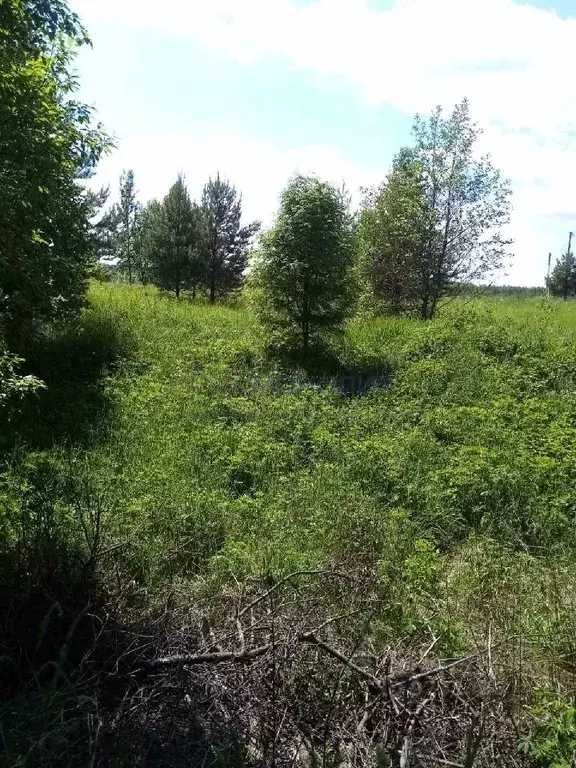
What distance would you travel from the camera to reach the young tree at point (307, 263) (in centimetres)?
1084

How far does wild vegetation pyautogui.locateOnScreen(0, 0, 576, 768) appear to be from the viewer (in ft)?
9.86

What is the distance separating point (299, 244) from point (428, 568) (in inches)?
295

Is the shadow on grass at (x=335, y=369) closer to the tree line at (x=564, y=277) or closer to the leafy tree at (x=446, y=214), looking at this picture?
the leafy tree at (x=446, y=214)

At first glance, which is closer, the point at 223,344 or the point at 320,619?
the point at 320,619

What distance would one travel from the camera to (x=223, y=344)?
11812 mm

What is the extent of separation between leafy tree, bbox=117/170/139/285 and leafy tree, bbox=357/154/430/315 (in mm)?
22310

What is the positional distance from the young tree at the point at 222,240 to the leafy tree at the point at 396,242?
24.6ft

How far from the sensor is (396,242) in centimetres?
1522

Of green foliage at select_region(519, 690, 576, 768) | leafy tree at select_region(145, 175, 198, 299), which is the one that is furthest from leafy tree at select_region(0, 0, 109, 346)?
leafy tree at select_region(145, 175, 198, 299)

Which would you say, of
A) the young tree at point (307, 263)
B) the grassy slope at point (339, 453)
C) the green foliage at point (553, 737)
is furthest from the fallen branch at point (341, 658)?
the young tree at point (307, 263)

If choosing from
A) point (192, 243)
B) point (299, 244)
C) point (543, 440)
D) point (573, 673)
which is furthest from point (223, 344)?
point (192, 243)

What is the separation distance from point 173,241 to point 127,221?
55.0 feet

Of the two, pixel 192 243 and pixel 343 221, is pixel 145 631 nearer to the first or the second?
pixel 343 221

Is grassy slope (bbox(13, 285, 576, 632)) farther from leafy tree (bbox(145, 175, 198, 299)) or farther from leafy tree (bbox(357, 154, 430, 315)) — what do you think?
leafy tree (bbox(145, 175, 198, 299))
